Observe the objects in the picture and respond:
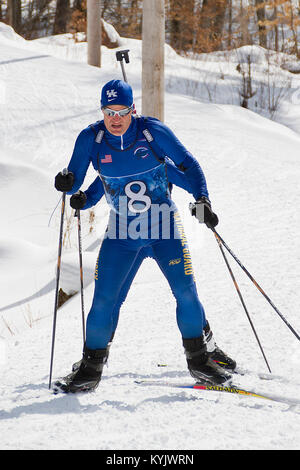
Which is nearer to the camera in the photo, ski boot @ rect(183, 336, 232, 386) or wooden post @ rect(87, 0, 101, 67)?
ski boot @ rect(183, 336, 232, 386)

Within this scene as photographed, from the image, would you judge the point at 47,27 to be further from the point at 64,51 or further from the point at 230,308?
the point at 230,308

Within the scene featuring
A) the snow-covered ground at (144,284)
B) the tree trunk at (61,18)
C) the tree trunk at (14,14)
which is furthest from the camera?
the tree trunk at (61,18)

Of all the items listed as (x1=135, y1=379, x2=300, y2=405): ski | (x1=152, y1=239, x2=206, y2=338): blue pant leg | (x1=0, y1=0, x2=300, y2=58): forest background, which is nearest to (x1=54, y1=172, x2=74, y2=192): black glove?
(x1=152, y1=239, x2=206, y2=338): blue pant leg

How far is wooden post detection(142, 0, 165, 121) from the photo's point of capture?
621 cm

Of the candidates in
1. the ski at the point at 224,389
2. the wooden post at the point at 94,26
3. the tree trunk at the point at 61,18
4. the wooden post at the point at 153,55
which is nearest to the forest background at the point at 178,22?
the tree trunk at the point at 61,18

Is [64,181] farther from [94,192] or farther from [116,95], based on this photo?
[116,95]

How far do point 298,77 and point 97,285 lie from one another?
38.4 feet

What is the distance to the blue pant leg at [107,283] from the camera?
9.37 ft

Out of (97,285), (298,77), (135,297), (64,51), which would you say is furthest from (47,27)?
(97,285)

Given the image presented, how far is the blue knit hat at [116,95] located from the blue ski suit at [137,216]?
0.13 m

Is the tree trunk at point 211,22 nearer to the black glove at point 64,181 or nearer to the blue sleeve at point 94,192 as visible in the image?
the blue sleeve at point 94,192

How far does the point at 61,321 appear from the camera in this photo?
14.1 ft

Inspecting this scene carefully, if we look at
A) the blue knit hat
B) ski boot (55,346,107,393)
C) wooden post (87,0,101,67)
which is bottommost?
ski boot (55,346,107,393)

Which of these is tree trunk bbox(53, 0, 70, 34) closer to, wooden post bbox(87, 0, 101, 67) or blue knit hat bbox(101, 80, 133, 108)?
wooden post bbox(87, 0, 101, 67)
